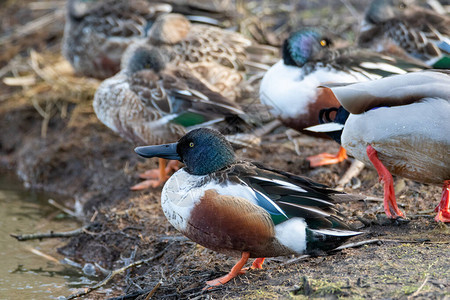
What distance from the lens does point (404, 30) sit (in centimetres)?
654

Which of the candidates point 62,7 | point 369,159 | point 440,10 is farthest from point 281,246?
point 62,7

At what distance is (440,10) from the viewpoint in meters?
8.13

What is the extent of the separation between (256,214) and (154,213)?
73.0 inches

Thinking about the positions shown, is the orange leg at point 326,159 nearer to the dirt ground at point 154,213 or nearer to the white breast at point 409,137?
the dirt ground at point 154,213

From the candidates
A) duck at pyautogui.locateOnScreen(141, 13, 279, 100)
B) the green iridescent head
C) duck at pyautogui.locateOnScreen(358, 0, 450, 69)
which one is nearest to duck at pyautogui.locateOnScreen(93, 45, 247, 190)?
Answer: duck at pyautogui.locateOnScreen(141, 13, 279, 100)

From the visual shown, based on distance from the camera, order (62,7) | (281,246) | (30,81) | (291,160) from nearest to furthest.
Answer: (281,246) → (291,160) → (30,81) → (62,7)

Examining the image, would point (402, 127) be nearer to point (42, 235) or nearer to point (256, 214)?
point (256, 214)

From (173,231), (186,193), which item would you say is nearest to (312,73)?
(173,231)

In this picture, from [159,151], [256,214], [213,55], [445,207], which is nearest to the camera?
[256,214]

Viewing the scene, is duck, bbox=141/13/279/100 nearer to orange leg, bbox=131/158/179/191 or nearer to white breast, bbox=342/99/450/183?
orange leg, bbox=131/158/179/191

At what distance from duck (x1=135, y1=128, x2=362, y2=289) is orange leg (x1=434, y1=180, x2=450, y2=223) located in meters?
0.80

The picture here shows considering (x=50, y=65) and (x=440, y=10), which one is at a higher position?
(x=440, y=10)

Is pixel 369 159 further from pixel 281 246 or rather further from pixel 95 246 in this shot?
pixel 95 246

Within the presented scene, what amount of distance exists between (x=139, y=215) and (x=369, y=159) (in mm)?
2034
